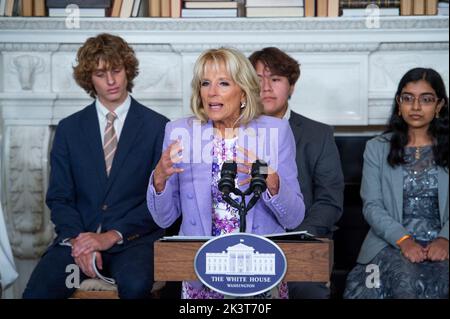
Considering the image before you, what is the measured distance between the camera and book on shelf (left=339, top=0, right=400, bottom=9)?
14.0 ft

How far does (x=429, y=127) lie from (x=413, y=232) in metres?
0.46

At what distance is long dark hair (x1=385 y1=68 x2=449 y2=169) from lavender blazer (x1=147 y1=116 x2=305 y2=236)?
0.76 meters

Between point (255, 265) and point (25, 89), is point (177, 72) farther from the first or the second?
point (255, 265)

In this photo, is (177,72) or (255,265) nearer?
(255,265)

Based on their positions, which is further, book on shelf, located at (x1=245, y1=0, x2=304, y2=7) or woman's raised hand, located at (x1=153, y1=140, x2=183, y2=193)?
book on shelf, located at (x1=245, y1=0, x2=304, y2=7)

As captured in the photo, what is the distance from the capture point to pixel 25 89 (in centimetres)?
438

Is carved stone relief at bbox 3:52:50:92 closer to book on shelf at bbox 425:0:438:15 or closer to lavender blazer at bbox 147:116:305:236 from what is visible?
lavender blazer at bbox 147:116:305:236

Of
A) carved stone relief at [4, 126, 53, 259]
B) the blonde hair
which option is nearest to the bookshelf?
carved stone relief at [4, 126, 53, 259]

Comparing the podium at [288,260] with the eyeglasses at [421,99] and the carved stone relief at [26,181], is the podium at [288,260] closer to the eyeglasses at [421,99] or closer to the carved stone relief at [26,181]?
the eyeglasses at [421,99]

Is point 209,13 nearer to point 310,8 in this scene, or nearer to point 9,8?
point 310,8

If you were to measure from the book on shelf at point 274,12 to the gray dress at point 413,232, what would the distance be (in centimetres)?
93
